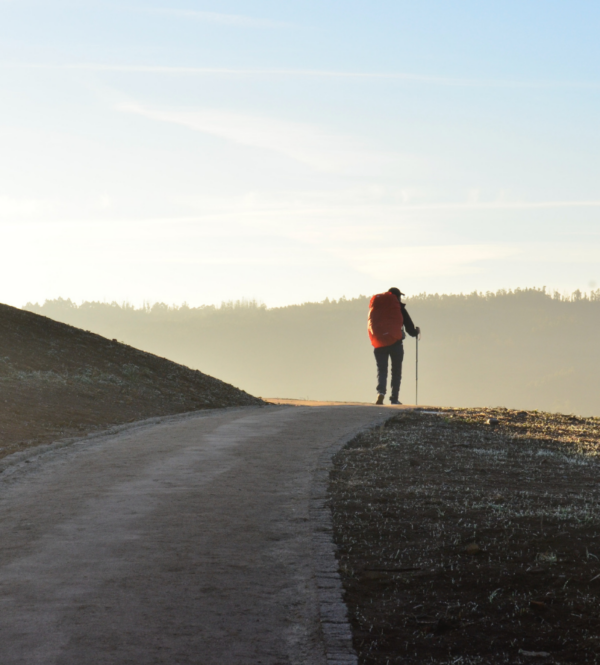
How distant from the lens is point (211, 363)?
192 meters

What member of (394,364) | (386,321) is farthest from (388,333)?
(394,364)

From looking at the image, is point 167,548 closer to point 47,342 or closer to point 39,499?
point 39,499

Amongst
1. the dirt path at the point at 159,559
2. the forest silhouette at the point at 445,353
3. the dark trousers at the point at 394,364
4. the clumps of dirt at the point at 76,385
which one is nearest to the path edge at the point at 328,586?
the dirt path at the point at 159,559

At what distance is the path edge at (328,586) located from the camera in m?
4.22

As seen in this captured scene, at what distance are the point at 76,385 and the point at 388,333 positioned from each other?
26.8 ft

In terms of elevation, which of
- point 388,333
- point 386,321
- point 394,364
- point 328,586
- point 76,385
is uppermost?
point 386,321

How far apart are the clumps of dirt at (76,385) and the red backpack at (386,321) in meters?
Result: 3.64

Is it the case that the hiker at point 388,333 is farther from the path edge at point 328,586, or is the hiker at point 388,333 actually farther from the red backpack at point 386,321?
the path edge at point 328,586

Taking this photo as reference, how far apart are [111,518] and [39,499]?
4.11 ft

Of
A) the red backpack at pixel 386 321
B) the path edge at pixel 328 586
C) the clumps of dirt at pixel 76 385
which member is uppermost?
the red backpack at pixel 386 321

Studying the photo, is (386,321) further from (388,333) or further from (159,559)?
(159,559)

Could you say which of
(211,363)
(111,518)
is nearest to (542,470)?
(111,518)

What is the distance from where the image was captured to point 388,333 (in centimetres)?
2097

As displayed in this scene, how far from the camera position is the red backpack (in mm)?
20969
